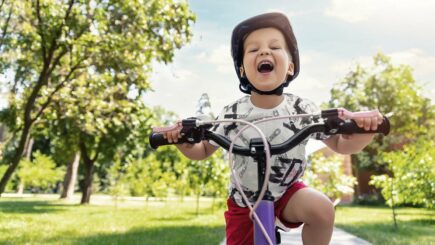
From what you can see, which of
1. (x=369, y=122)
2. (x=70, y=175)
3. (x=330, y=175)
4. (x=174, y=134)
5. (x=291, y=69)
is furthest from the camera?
(x=70, y=175)

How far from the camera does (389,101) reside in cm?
2909

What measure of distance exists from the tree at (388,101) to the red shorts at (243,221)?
2576 cm

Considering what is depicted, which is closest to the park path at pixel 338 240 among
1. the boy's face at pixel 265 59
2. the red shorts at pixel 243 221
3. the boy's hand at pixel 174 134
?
the red shorts at pixel 243 221

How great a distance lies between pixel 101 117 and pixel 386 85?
74.3 feet

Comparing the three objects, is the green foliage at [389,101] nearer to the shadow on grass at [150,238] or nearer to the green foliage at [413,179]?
the green foliage at [413,179]

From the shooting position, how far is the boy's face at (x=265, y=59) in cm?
239

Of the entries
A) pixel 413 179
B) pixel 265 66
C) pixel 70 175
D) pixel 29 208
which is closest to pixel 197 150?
pixel 265 66

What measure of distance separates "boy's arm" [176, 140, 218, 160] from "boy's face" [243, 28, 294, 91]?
0.50 meters

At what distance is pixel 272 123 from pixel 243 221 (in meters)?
0.57

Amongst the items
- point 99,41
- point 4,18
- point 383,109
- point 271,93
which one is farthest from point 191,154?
point 383,109

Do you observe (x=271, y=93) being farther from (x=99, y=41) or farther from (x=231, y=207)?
(x=99, y=41)

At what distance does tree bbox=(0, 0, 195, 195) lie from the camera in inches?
354

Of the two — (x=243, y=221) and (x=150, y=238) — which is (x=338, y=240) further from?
(x=243, y=221)

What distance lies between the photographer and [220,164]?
14633 millimetres
